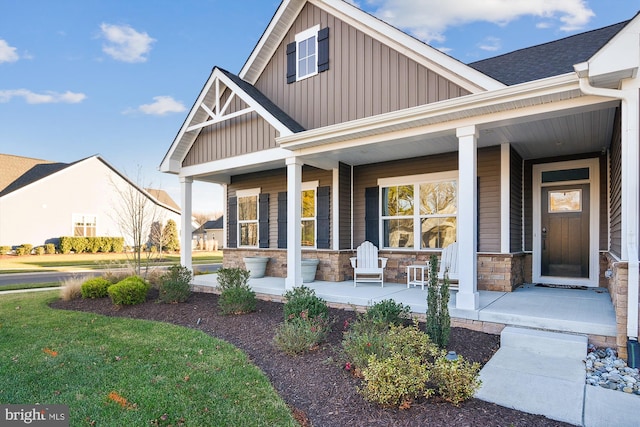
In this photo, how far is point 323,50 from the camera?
690cm

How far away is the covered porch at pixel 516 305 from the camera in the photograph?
13.0 feet

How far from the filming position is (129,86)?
14766 millimetres

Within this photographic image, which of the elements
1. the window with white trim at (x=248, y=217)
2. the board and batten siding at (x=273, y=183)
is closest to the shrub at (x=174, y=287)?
the board and batten siding at (x=273, y=183)

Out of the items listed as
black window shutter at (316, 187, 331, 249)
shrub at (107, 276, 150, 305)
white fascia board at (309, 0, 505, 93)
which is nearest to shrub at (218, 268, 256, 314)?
shrub at (107, 276, 150, 305)

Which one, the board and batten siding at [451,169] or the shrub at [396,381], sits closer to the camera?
the shrub at [396,381]

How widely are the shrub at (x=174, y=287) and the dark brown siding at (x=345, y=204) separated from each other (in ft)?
10.8

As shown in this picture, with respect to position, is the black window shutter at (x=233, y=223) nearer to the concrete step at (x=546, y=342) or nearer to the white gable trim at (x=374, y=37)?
the white gable trim at (x=374, y=37)

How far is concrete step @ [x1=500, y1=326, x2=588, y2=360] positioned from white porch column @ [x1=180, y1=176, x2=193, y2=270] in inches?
270

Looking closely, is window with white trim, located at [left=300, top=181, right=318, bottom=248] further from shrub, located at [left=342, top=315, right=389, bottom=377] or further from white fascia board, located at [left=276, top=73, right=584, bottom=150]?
shrub, located at [left=342, top=315, right=389, bottom=377]

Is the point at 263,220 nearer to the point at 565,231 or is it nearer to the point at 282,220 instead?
the point at 282,220

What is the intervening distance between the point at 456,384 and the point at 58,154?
30271 mm

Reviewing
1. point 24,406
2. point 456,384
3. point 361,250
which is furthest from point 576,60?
point 24,406

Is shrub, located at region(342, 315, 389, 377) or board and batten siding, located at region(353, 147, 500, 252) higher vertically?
board and batten siding, located at region(353, 147, 500, 252)

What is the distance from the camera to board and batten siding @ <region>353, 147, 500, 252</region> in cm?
644
